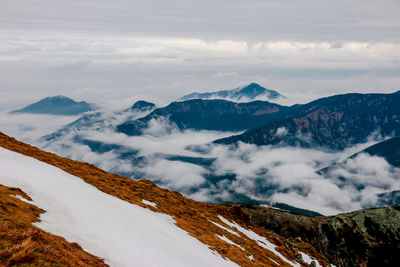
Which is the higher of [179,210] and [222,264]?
[222,264]

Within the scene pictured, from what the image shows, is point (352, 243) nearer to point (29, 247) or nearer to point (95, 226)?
point (95, 226)

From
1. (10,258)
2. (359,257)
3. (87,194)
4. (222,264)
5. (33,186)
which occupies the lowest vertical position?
(359,257)

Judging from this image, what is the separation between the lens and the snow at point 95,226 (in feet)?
70.8

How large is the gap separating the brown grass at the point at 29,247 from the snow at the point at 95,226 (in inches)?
68.3

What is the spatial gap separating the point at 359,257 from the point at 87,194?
21000cm

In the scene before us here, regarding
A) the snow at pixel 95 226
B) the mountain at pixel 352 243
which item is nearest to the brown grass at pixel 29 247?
the snow at pixel 95 226

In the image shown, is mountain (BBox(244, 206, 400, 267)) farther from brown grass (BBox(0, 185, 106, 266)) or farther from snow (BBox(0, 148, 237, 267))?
brown grass (BBox(0, 185, 106, 266))

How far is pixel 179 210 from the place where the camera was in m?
62.6

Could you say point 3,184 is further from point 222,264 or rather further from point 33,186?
point 222,264

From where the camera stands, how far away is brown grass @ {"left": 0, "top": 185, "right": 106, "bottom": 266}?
12.8 m

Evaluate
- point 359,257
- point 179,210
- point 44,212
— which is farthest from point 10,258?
point 359,257

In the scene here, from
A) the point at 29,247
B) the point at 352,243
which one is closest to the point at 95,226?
the point at 29,247

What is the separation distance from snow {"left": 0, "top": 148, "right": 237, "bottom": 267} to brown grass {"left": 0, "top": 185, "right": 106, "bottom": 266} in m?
1.74

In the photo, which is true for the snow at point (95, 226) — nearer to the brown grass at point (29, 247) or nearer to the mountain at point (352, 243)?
the brown grass at point (29, 247)
